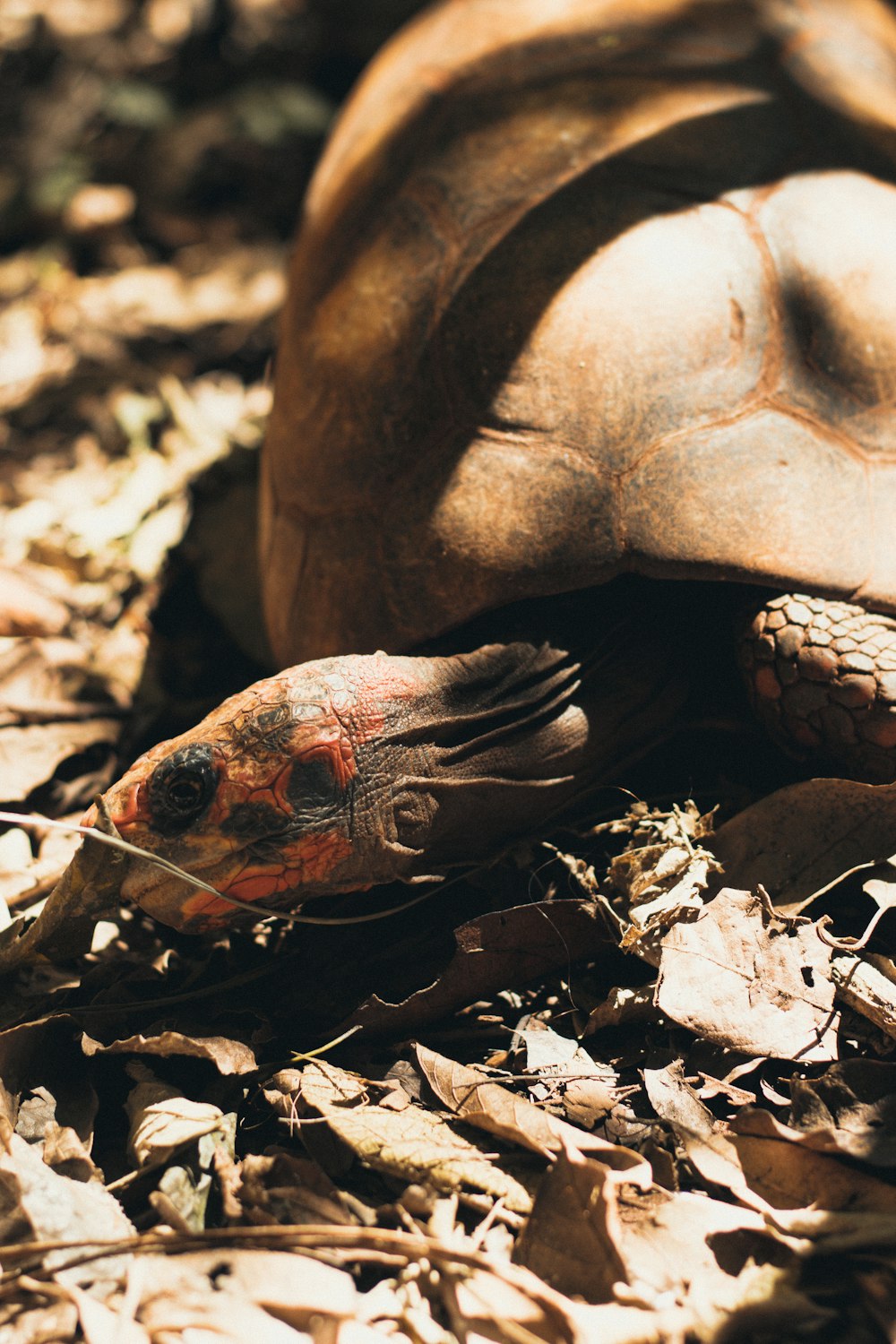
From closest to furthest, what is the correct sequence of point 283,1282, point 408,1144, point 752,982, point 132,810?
point 283,1282, point 408,1144, point 752,982, point 132,810

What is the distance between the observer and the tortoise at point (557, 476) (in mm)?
2510

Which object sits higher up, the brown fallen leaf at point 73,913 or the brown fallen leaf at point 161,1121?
the brown fallen leaf at point 73,913

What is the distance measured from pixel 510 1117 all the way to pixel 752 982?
1.87 feet

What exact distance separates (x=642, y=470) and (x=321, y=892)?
1.22 meters

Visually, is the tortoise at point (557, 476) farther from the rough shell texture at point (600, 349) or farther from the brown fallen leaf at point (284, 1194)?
the brown fallen leaf at point (284, 1194)

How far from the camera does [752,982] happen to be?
7.66ft

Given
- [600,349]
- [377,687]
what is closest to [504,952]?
[377,687]

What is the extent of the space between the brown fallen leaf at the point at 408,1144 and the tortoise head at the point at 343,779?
441 millimetres

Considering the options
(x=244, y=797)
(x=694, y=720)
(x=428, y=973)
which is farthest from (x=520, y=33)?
(x=428, y=973)

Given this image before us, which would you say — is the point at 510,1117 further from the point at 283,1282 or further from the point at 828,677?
the point at 828,677

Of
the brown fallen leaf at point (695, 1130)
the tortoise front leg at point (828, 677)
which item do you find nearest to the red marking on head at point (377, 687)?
the tortoise front leg at point (828, 677)

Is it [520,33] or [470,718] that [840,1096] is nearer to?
[470,718]

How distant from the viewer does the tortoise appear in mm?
2510

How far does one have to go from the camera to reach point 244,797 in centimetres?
242
